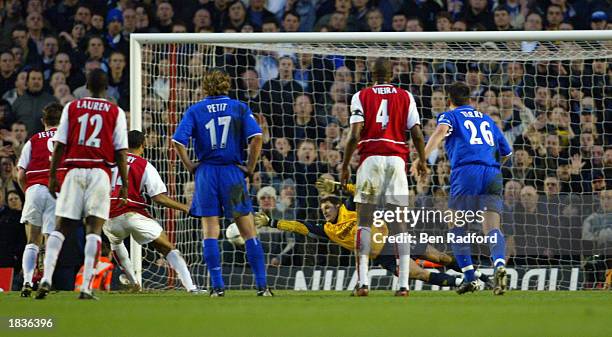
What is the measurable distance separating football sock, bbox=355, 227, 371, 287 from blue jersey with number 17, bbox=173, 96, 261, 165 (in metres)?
1.27

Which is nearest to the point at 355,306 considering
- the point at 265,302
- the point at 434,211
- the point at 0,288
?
the point at 265,302

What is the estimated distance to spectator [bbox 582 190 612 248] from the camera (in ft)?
44.3

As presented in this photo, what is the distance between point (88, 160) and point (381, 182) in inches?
104

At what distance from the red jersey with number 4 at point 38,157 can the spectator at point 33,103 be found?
4328 millimetres

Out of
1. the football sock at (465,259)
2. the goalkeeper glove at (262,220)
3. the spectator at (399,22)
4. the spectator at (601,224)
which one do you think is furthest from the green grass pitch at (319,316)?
the spectator at (399,22)

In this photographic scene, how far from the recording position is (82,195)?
9.42m

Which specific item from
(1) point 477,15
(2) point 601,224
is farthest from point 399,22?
(2) point 601,224

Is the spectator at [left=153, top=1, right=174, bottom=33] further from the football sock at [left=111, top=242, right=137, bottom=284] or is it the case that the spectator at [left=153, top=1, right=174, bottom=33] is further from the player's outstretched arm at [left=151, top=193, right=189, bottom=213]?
the football sock at [left=111, top=242, right=137, bottom=284]

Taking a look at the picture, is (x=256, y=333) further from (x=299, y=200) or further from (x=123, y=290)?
(x=299, y=200)

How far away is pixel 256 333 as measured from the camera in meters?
6.42

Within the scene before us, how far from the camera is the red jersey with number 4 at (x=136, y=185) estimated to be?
465 inches

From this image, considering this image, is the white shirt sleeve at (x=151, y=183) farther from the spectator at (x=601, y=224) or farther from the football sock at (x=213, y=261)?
the spectator at (x=601, y=224)

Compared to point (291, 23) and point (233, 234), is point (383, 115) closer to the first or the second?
point (233, 234)

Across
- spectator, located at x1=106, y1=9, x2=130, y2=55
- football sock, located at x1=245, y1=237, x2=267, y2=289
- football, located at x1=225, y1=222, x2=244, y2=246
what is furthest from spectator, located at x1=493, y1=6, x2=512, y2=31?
football sock, located at x1=245, y1=237, x2=267, y2=289
